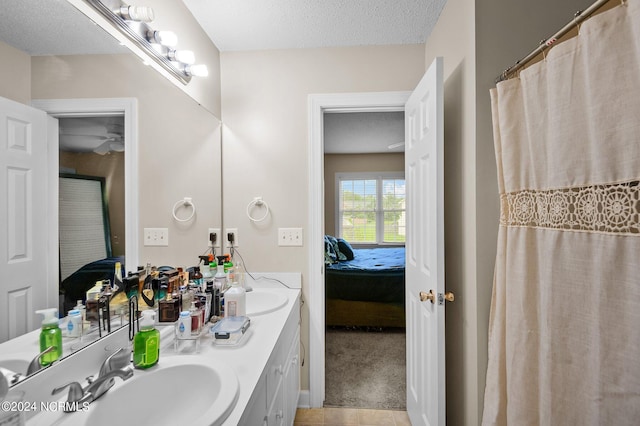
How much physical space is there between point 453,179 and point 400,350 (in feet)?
6.26

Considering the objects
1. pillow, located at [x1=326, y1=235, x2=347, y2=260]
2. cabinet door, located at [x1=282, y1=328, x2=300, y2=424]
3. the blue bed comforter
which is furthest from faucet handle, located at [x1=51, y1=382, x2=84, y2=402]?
pillow, located at [x1=326, y1=235, x2=347, y2=260]

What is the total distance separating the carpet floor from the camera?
204cm

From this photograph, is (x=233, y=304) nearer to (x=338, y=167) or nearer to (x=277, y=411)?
(x=277, y=411)

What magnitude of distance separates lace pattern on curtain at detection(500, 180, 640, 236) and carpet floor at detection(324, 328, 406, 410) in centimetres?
168

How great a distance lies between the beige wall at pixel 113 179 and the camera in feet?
3.07

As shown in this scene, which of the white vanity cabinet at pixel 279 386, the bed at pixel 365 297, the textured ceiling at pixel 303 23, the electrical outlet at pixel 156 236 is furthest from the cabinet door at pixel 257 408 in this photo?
the bed at pixel 365 297

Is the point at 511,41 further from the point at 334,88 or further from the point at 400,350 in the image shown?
the point at 400,350

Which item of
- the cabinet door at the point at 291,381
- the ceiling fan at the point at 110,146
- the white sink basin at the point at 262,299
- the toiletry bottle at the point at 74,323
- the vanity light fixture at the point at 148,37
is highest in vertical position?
the vanity light fixture at the point at 148,37

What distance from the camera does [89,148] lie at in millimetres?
951

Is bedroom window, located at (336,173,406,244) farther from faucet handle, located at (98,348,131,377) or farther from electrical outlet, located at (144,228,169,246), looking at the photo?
faucet handle, located at (98,348,131,377)

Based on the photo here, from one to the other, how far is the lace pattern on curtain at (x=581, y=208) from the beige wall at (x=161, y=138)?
149 cm

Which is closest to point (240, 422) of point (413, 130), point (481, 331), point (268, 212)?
point (481, 331)

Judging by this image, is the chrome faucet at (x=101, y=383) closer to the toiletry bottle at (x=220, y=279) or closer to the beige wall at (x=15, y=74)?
the toiletry bottle at (x=220, y=279)

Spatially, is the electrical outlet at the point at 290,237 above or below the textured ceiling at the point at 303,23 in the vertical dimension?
below
